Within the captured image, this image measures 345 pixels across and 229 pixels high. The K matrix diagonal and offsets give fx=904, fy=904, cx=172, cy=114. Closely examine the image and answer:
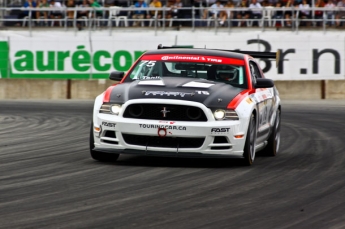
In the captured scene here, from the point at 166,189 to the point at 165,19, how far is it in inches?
946

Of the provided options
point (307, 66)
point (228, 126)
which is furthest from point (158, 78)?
point (307, 66)

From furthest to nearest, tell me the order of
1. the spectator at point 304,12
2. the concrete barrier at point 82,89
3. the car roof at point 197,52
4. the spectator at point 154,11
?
the spectator at point 154,11
the spectator at point 304,12
the concrete barrier at point 82,89
the car roof at point 197,52

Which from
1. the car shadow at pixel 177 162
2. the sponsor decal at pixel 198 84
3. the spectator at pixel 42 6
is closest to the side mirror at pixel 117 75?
the car shadow at pixel 177 162

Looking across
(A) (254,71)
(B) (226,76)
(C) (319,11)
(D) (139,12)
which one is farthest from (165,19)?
→ (B) (226,76)

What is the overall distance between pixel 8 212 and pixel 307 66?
82.3 feet

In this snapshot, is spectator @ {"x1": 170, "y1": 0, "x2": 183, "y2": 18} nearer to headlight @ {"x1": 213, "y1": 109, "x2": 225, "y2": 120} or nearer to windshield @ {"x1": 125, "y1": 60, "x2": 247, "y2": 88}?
windshield @ {"x1": 125, "y1": 60, "x2": 247, "y2": 88}

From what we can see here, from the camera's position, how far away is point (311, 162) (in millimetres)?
11117

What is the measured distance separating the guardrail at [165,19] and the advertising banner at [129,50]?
1.19 ft

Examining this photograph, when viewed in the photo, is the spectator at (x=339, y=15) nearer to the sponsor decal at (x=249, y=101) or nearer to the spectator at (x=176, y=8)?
the spectator at (x=176, y=8)

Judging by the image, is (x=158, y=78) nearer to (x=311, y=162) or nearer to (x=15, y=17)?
(x=311, y=162)

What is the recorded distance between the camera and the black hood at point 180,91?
1010 cm

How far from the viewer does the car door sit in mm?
11258

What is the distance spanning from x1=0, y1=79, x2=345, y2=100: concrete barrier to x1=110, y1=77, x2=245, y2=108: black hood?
60.9 feet

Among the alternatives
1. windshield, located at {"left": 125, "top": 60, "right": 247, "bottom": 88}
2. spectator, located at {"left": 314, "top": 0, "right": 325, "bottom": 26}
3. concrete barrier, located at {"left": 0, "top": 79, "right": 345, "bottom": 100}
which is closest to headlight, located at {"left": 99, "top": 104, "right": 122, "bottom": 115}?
windshield, located at {"left": 125, "top": 60, "right": 247, "bottom": 88}
